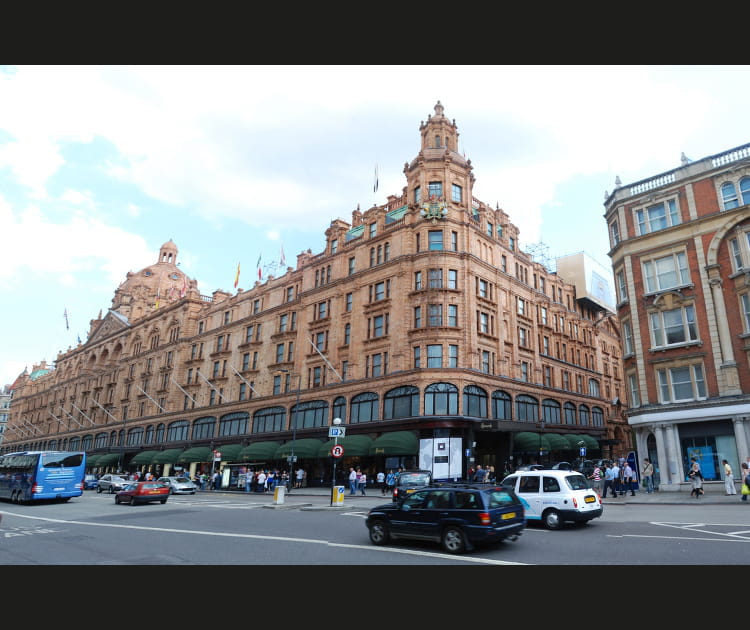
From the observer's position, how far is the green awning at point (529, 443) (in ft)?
137

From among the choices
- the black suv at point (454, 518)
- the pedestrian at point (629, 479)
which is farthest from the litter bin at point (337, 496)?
the pedestrian at point (629, 479)

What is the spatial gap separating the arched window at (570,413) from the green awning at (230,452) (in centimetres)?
3289

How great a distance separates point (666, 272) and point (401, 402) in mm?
20163

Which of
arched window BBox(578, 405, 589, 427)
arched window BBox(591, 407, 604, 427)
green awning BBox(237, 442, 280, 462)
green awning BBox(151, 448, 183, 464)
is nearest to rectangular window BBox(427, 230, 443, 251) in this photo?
green awning BBox(237, 442, 280, 462)

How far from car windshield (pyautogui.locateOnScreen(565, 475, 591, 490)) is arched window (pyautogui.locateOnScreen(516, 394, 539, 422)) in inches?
1112

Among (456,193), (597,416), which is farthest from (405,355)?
(597,416)

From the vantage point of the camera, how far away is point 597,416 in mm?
58625

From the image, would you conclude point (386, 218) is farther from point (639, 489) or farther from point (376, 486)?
point (639, 489)

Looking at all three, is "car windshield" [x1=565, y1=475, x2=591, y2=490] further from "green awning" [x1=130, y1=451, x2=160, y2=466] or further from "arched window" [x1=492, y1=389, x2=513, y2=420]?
"green awning" [x1=130, y1=451, x2=160, y2=466]

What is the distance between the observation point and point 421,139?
48031 mm

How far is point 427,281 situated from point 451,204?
739cm

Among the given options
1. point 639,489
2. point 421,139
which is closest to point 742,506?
point 639,489

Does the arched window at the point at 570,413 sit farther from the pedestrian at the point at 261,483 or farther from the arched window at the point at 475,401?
the pedestrian at the point at 261,483

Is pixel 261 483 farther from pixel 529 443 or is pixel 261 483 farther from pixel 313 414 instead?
pixel 529 443
